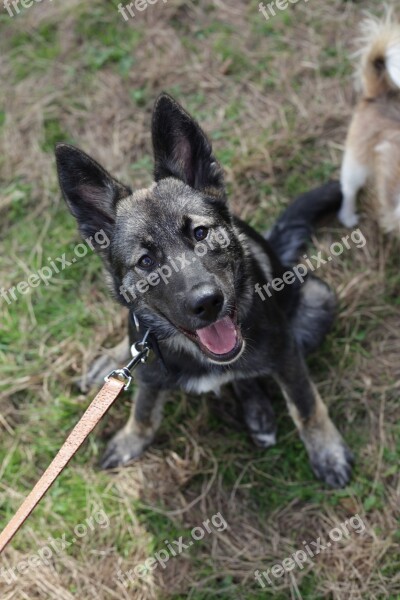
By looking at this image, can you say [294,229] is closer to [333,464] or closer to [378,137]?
[378,137]

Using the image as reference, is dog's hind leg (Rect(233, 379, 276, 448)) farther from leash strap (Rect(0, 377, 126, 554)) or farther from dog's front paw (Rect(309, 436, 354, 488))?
leash strap (Rect(0, 377, 126, 554))

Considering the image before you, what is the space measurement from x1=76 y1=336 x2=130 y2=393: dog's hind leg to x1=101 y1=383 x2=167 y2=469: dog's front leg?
39 centimetres

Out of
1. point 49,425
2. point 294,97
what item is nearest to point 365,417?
point 49,425

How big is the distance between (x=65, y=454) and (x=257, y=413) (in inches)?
57.4

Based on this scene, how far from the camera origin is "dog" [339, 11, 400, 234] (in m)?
4.12

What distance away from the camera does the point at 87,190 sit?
3.10 metres

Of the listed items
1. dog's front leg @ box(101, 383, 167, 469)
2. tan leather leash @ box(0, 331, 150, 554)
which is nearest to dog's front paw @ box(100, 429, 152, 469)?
dog's front leg @ box(101, 383, 167, 469)

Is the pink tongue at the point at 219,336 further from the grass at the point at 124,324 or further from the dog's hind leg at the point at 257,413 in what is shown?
the grass at the point at 124,324

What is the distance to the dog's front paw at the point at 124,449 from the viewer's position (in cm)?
401

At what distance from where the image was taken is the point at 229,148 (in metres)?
4.96

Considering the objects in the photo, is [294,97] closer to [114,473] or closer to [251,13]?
[251,13]

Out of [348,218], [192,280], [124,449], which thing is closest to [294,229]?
[348,218]

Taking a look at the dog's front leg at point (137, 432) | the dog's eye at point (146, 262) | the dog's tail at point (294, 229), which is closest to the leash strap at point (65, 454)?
the dog's eye at point (146, 262)

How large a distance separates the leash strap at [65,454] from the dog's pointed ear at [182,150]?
106cm
